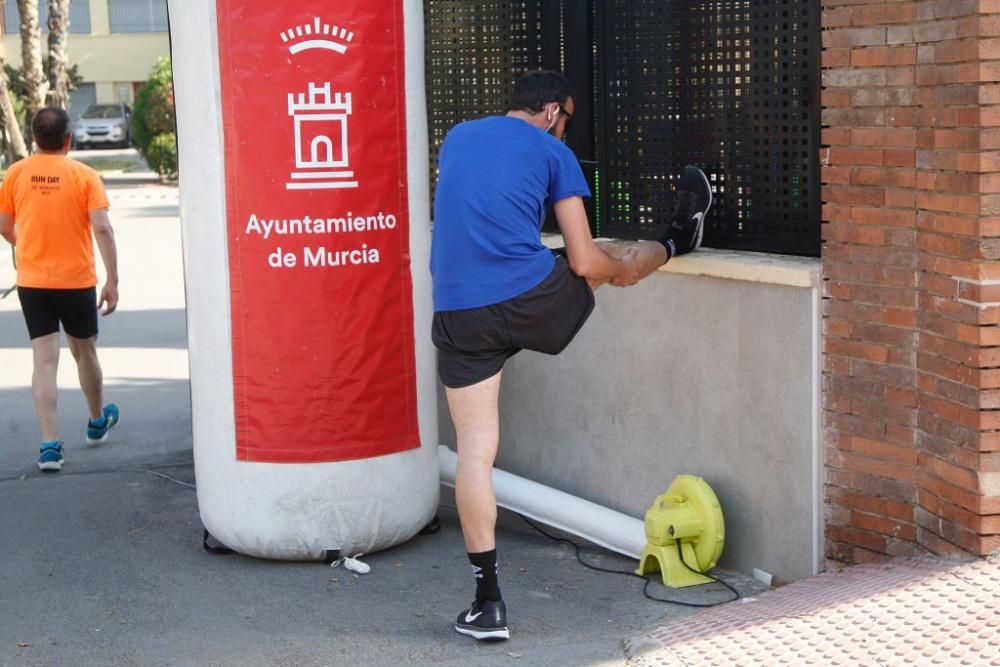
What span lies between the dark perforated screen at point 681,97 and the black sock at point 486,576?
1579 mm

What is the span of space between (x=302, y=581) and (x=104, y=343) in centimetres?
707

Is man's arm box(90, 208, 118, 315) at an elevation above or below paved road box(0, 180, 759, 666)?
above

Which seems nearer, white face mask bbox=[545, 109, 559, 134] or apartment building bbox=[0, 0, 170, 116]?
white face mask bbox=[545, 109, 559, 134]

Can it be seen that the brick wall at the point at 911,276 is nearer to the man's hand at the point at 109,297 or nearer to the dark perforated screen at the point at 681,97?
the dark perforated screen at the point at 681,97

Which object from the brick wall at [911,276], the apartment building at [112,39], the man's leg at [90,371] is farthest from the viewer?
the apartment building at [112,39]

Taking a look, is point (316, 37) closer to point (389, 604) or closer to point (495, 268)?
point (495, 268)

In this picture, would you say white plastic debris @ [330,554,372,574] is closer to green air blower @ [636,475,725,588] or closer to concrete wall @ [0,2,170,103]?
green air blower @ [636,475,725,588]

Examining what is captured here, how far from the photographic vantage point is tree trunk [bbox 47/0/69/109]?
1320 inches

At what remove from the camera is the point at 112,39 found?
219 ft

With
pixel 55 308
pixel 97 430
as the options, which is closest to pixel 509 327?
pixel 55 308

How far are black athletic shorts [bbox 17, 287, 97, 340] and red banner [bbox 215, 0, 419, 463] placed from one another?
237cm

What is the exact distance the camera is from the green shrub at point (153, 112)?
117 feet

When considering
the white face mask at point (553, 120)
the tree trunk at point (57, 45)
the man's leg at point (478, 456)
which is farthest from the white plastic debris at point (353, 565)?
the tree trunk at point (57, 45)

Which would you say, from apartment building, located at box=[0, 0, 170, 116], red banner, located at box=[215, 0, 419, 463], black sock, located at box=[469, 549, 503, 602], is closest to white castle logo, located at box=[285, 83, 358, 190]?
red banner, located at box=[215, 0, 419, 463]
